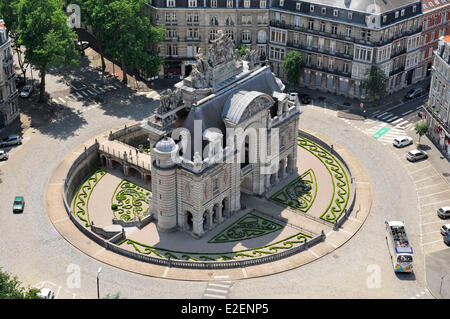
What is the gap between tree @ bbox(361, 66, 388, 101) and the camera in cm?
18425

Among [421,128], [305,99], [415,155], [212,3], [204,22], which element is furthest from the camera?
[204,22]

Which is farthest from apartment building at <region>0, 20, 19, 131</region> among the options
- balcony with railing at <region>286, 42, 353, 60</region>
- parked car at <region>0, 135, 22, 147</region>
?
balcony with railing at <region>286, 42, 353, 60</region>

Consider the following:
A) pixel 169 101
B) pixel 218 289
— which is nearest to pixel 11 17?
pixel 169 101

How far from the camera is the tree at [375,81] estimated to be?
184250mm

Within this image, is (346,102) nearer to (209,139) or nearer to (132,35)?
(132,35)

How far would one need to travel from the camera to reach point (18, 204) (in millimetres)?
146125

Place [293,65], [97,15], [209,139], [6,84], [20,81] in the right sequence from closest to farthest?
[209,139]
[6,84]
[97,15]
[293,65]
[20,81]

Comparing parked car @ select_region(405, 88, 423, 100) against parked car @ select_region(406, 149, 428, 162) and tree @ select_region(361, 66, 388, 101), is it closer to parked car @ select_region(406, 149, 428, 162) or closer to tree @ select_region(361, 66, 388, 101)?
tree @ select_region(361, 66, 388, 101)

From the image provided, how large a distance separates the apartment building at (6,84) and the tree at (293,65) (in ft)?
229

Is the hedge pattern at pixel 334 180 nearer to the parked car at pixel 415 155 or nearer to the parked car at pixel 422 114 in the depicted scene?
the parked car at pixel 415 155

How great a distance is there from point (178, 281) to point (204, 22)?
88.7 m

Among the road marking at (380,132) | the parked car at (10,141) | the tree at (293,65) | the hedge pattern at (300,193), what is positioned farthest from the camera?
the tree at (293,65)

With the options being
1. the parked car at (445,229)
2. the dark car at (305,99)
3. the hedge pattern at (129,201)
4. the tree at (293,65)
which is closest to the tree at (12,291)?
the hedge pattern at (129,201)

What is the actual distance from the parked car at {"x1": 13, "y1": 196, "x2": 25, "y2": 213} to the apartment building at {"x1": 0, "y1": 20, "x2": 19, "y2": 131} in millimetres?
33172
